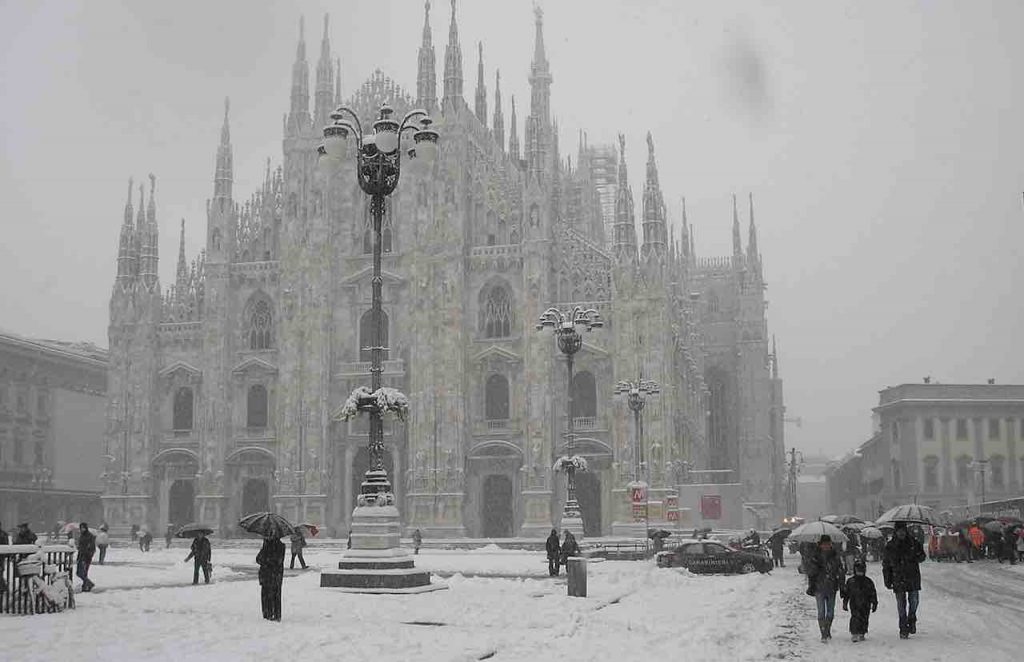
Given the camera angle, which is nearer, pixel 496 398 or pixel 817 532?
pixel 817 532

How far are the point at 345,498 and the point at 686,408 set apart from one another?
59.2 ft

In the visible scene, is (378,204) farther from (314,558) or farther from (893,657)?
(314,558)

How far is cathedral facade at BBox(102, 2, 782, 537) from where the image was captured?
52156 millimetres

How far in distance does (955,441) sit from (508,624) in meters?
70.2

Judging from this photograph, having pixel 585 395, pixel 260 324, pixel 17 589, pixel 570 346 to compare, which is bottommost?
pixel 17 589

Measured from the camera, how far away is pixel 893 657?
1373cm

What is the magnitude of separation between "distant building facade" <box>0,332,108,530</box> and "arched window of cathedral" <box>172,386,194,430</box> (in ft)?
41.8

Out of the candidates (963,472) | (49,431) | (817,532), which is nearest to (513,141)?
(49,431)

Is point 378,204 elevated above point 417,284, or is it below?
below

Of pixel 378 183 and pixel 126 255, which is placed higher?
pixel 126 255

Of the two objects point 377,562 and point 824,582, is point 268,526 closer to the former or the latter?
point 377,562

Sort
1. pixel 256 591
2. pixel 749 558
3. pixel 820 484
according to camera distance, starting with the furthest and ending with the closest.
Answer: pixel 820 484
pixel 749 558
pixel 256 591

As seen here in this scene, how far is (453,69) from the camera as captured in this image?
56406mm

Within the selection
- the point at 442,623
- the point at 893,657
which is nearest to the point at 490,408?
the point at 442,623
